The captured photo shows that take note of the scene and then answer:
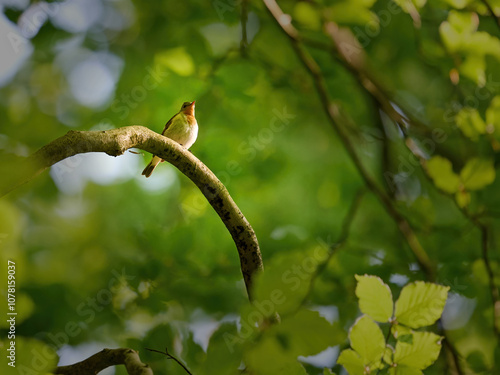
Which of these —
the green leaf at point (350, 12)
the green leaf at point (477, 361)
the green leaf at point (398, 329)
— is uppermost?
the green leaf at point (350, 12)

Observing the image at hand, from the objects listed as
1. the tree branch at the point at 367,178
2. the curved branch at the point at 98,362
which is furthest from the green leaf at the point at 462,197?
the curved branch at the point at 98,362

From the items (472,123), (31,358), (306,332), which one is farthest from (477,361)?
(31,358)

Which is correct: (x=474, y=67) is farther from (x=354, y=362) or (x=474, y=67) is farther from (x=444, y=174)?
(x=354, y=362)

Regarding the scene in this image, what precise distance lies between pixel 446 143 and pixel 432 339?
2314 millimetres

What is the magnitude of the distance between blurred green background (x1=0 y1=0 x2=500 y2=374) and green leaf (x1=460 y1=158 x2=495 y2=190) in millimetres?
12

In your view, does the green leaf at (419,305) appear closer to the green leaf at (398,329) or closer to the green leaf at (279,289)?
the green leaf at (398,329)

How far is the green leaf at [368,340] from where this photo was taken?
0.96 m

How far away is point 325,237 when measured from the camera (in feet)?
8.96

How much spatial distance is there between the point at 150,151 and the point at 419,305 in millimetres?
776

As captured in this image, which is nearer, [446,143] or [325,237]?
[325,237]

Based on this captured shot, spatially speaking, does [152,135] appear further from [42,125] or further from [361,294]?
[42,125]

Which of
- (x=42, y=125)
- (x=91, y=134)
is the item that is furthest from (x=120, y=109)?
(x=91, y=134)

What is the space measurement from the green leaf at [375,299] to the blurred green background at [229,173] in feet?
1.63

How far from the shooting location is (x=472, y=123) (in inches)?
67.6
